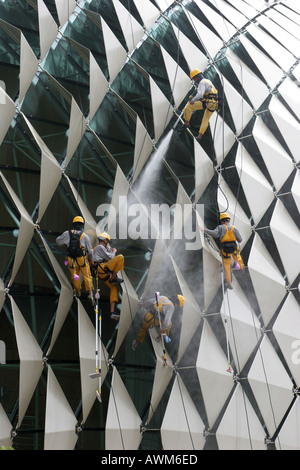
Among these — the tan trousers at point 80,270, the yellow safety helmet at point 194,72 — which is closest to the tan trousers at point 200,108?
the yellow safety helmet at point 194,72

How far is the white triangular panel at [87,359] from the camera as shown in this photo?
1914cm

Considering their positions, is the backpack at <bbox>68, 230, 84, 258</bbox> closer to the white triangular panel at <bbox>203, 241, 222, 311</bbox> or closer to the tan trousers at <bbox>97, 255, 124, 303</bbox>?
the tan trousers at <bbox>97, 255, 124, 303</bbox>

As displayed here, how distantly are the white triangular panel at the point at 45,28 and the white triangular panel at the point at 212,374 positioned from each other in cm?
1076

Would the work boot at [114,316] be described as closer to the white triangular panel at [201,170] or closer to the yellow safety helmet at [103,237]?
the yellow safety helmet at [103,237]

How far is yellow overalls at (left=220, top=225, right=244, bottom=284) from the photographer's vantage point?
2216 centimetres

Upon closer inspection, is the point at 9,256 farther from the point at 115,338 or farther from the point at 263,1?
the point at 263,1

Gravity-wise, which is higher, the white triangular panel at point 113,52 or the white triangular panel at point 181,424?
the white triangular panel at point 113,52

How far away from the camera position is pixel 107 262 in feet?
65.6

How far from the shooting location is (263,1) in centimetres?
3142

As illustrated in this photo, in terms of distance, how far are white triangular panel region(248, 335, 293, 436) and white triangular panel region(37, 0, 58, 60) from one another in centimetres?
1252

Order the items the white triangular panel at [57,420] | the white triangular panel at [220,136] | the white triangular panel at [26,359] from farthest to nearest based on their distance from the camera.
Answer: the white triangular panel at [220,136]
the white triangular panel at [57,420]
the white triangular panel at [26,359]

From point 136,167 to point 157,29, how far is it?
6712 mm

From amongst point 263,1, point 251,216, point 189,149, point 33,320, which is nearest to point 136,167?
point 189,149

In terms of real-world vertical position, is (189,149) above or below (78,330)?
above
